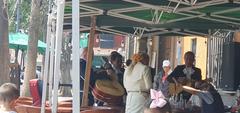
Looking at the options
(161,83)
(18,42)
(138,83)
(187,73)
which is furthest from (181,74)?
(18,42)

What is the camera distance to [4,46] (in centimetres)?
1532

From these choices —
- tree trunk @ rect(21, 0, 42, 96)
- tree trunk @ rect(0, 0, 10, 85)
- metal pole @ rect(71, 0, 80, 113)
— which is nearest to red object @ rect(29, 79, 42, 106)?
metal pole @ rect(71, 0, 80, 113)

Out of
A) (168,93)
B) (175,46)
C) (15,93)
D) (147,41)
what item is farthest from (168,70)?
(175,46)

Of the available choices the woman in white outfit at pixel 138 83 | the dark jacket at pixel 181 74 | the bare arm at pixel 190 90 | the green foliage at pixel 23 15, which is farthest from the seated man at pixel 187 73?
the green foliage at pixel 23 15

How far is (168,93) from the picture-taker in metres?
8.80

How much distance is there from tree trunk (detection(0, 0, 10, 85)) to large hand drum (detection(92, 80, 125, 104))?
6065 mm

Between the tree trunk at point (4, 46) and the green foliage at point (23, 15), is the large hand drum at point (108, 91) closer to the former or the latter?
the tree trunk at point (4, 46)

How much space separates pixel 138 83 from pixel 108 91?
0.87 metres

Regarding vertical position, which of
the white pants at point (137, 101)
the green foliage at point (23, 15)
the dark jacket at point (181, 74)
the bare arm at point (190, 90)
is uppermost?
the green foliage at point (23, 15)

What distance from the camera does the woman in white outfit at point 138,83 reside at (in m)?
8.55

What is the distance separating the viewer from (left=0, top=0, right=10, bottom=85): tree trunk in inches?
595

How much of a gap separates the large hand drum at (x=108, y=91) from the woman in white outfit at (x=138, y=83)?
596 millimetres

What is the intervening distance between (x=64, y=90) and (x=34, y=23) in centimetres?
660

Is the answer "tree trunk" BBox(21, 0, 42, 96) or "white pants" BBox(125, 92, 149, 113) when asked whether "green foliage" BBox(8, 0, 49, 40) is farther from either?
"white pants" BBox(125, 92, 149, 113)
